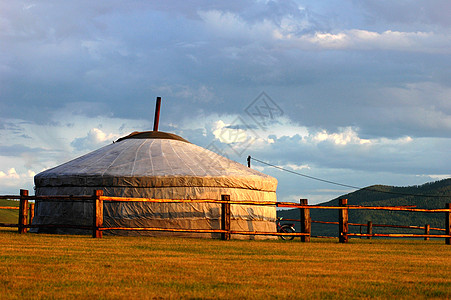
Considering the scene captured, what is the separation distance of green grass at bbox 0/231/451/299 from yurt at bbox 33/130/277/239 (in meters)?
4.66

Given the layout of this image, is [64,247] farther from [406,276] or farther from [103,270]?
[406,276]

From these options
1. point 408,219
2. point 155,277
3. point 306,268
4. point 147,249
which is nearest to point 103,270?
point 155,277

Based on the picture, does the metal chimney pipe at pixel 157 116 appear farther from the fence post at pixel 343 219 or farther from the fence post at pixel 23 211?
the fence post at pixel 343 219

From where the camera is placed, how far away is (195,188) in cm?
1393

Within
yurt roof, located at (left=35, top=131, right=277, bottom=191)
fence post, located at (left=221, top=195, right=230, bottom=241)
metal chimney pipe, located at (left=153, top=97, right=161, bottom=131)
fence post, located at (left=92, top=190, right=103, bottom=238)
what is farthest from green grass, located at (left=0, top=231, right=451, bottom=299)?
metal chimney pipe, located at (left=153, top=97, right=161, bottom=131)

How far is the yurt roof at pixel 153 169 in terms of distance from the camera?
45.3 feet

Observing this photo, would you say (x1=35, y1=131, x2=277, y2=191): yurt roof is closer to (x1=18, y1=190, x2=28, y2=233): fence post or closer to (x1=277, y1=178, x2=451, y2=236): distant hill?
(x1=18, y1=190, x2=28, y2=233): fence post

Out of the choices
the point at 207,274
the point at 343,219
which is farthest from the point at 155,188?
the point at 207,274

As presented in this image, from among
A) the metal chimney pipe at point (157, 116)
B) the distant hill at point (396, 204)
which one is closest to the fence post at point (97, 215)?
the metal chimney pipe at point (157, 116)

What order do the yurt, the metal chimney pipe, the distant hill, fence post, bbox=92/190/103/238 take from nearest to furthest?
fence post, bbox=92/190/103/238, the yurt, the metal chimney pipe, the distant hill

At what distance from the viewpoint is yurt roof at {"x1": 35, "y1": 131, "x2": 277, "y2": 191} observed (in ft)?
45.3

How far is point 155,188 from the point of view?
13836 mm

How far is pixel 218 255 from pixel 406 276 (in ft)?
9.38

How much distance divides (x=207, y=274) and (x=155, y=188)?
7.86 m
